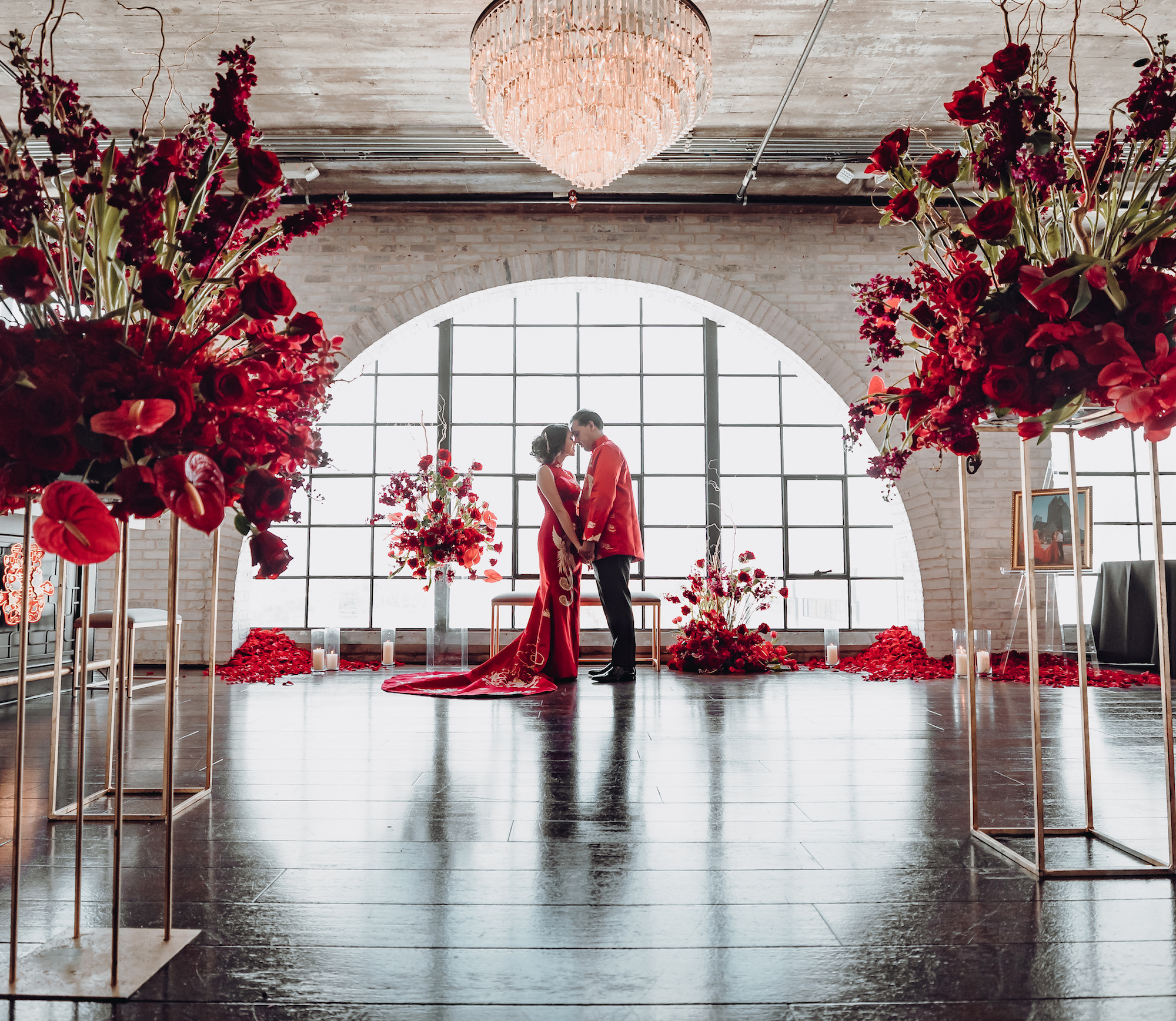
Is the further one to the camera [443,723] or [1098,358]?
[443,723]

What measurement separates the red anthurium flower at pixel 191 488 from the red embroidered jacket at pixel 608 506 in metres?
4.43

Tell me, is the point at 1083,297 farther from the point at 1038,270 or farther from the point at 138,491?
the point at 138,491

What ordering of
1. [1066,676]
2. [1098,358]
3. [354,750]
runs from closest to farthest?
[1098,358] < [354,750] < [1066,676]

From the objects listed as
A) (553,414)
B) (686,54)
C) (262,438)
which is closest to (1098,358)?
(262,438)

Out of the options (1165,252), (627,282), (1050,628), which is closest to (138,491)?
(1165,252)

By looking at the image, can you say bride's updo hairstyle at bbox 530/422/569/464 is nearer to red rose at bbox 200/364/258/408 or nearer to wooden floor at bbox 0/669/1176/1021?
wooden floor at bbox 0/669/1176/1021

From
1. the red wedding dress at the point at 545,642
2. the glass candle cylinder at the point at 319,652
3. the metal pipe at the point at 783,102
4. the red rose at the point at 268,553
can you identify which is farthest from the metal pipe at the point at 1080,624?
the glass candle cylinder at the point at 319,652

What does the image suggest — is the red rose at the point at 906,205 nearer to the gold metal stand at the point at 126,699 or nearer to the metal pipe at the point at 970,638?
the metal pipe at the point at 970,638

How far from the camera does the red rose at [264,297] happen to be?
136cm

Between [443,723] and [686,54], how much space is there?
309cm

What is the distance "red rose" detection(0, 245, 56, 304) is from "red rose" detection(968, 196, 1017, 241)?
5.43 feet

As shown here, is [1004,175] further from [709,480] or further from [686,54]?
[709,480]

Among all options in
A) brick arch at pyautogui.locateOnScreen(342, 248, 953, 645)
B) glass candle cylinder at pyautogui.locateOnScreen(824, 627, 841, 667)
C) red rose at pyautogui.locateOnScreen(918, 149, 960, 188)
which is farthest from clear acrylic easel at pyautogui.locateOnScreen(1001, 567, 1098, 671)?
red rose at pyautogui.locateOnScreen(918, 149, 960, 188)

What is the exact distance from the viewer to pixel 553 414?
26.8 feet
